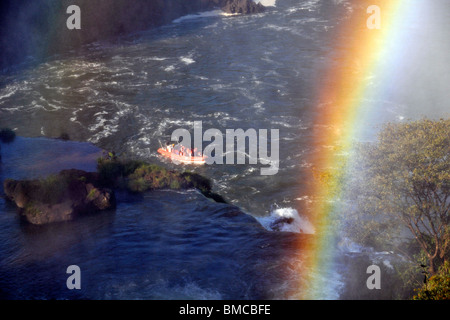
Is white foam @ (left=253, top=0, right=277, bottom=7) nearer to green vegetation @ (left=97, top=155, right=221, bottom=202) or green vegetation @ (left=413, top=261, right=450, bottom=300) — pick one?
green vegetation @ (left=97, top=155, right=221, bottom=202)

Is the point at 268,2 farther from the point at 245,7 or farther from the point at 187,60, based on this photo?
the point at 187,60

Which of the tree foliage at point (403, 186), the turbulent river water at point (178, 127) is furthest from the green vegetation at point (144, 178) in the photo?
the tree foliage at point (403, 186)

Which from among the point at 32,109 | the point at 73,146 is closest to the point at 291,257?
the point at 73,146

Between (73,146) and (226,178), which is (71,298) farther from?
(73,146)

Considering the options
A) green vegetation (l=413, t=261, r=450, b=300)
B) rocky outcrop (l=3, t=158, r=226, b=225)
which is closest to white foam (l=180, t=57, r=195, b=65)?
rocky outcrop (l=3, t=158, r=226, b=225)

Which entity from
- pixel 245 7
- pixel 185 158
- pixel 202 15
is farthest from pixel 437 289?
pixel 202 15

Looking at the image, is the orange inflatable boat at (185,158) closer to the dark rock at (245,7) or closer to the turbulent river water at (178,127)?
the turbulent river water at (178,127)
